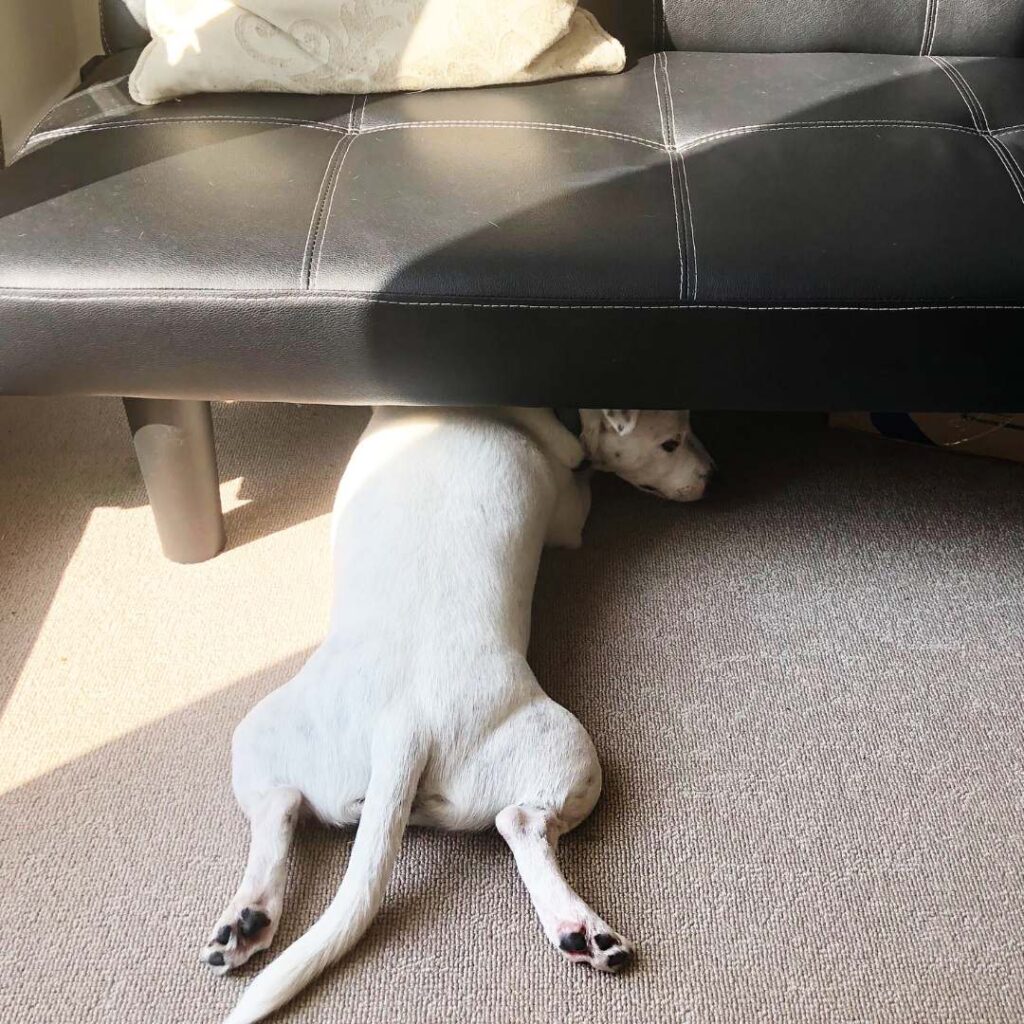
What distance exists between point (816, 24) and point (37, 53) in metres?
1.52

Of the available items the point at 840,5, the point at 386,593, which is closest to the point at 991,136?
the point at 840,5

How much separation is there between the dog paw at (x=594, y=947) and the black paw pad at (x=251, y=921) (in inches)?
11.9

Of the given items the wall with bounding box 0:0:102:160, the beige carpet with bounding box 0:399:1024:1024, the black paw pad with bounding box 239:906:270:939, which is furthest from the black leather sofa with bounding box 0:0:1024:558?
the wall with bounding box 0:0:102:160

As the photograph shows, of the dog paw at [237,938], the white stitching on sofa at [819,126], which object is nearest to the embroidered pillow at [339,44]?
the white stitching on sofa at [819,126]

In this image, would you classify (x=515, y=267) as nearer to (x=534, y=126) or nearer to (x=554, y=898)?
(x=534, y=126)

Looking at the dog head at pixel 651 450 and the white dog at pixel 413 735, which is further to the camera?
the dog head at pixel 651 450

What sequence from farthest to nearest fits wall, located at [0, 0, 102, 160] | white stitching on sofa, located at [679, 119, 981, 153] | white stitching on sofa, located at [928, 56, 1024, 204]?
1. wall, located at [0, 0, 102, 160]
2. white stitching on sofa, located at [679, 119, 981, 153]
3. white stitching on sofa, located at [928, 56, 1024, 204]

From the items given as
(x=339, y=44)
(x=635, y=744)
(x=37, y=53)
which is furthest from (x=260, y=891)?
(x=37, y=53)

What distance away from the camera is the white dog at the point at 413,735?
1.08m

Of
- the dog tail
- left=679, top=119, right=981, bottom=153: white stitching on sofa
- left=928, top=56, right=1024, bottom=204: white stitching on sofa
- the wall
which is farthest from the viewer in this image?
the wall

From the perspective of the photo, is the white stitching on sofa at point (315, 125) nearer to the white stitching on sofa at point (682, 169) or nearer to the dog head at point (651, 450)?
the white stitching on sofa at point (682, 169)

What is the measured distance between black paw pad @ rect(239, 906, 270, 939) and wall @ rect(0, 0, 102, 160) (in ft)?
5.22

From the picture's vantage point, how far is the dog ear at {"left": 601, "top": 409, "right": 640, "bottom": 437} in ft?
5.03

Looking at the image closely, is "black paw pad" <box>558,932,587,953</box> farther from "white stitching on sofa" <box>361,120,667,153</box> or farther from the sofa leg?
"white stitching on sofa" <box>361,120,667,153</box>
